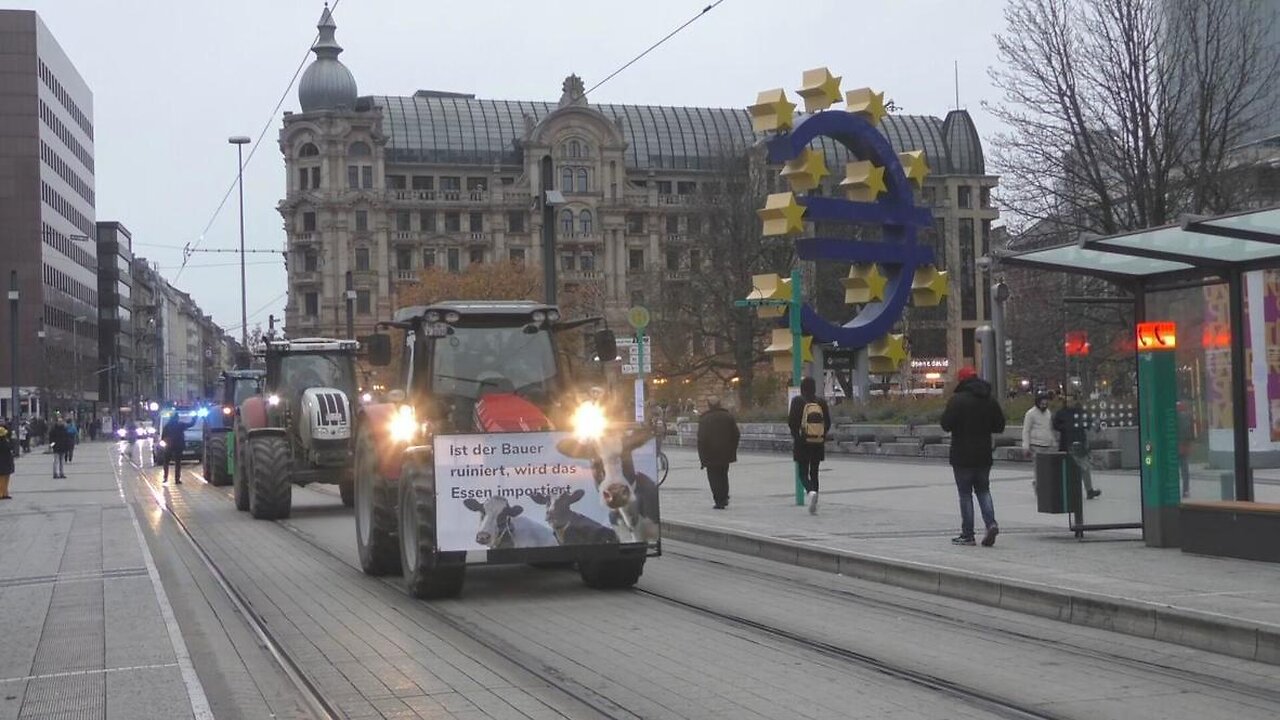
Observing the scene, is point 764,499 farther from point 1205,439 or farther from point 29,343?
point 29,343

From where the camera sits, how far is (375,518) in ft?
50.6

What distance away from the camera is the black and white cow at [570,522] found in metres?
13.5

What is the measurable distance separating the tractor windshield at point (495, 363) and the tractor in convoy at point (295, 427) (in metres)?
10.2

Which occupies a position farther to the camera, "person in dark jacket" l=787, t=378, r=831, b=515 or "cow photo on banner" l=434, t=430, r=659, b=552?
"person in dark jacket" l=787, t=378, r=831, b=515

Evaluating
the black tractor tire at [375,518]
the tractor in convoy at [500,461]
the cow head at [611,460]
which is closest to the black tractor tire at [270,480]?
the black tractor tire at [375,518]

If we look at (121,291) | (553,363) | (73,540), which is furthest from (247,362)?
(121,291)

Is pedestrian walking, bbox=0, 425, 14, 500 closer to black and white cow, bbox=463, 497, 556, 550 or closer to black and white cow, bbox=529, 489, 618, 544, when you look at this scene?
black and white cow, bbox=463, 497, 556, 550

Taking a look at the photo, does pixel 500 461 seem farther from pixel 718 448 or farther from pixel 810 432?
pixel 718 448

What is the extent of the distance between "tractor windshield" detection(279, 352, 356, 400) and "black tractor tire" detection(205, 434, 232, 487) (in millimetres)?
10335

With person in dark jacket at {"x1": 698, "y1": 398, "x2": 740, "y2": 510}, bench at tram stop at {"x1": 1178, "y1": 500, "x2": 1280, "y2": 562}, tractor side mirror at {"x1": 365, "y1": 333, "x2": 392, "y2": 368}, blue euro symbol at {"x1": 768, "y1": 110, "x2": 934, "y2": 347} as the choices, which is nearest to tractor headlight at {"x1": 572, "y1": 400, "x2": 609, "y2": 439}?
tractor side mirror at {"x1": 365, "y1": 333, "x2": 392, "y2": 368}

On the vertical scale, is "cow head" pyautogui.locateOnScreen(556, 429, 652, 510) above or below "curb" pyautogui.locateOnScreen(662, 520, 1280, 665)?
above

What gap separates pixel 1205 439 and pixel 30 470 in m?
45.1

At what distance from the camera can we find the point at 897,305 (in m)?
40.5

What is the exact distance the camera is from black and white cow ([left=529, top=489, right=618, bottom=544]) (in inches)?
532
